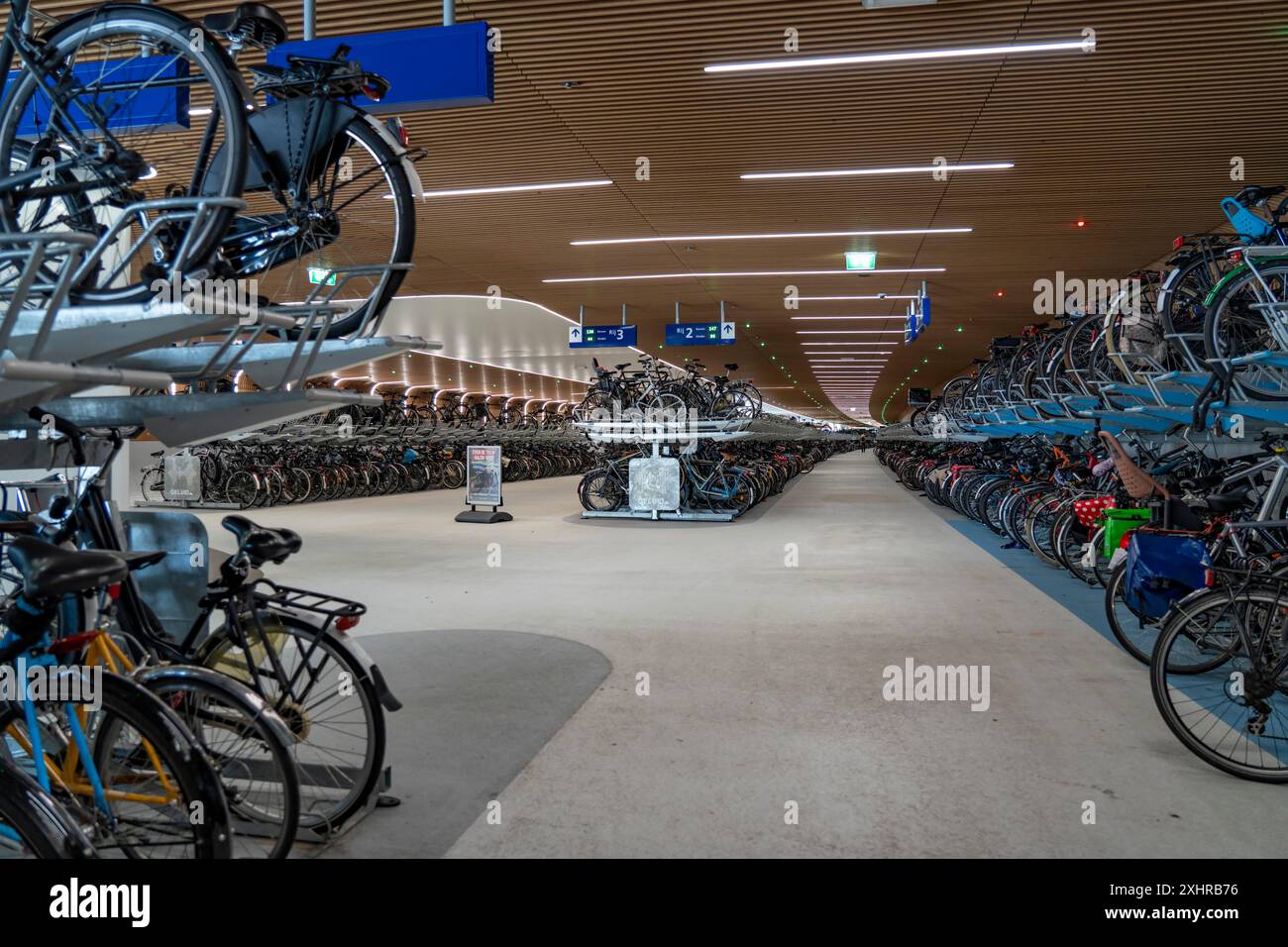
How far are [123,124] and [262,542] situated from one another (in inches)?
45.4

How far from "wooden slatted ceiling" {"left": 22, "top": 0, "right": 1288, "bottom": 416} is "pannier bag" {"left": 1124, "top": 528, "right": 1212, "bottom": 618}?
2770mm

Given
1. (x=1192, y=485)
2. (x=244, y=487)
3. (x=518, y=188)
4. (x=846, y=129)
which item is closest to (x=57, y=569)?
(x=1192, y=485)

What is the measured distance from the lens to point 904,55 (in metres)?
5.27

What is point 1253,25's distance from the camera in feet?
15.8

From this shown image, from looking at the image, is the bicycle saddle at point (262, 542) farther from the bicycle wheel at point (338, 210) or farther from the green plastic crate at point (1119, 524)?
the green plastic crate at point (1119, 524)

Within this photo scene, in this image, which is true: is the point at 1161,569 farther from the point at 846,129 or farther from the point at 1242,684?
the point at 846,129

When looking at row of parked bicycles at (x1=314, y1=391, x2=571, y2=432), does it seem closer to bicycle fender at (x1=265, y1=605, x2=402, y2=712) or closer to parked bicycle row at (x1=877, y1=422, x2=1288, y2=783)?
parked bicycle row at (x1=877, y1=422, x2=1288, y2=783)

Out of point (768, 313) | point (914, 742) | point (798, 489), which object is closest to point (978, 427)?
point (768, 313)

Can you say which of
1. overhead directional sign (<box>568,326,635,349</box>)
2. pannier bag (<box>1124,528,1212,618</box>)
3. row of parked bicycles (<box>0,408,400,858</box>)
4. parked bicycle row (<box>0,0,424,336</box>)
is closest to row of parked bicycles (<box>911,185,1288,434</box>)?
pannier bag (<box>1124,528,1212,618</box>)

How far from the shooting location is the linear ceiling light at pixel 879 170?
23.7ft

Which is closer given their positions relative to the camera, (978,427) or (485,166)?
(485,166)

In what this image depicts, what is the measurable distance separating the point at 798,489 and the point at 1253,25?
13336 mm
